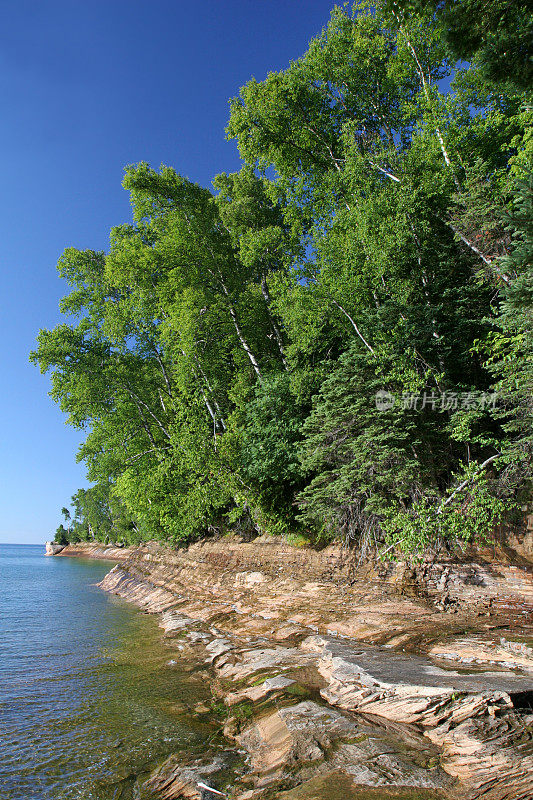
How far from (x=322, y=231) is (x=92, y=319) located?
46.2 ft

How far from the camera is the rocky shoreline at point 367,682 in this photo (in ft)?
13.2

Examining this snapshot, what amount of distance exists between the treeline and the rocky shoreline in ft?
4.37

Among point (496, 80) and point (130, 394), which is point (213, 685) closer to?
point (496, 80)

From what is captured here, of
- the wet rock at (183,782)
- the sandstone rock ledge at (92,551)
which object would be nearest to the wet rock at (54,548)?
the sandstone rock ledge at (92,551)

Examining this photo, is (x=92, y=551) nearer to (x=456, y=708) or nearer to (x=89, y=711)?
(x=89, y=711)

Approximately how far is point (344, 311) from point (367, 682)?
28.4 ft

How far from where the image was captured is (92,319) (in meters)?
22.3

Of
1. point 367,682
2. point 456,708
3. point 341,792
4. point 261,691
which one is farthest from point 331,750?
point 261,691

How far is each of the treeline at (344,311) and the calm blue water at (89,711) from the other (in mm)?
5352

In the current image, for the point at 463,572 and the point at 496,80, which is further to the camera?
the point at 463,572

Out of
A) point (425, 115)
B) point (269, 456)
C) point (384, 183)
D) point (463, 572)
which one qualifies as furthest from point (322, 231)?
point (463, 572)

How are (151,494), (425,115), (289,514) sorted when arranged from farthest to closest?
(151,494) → (289,514) → (425,115)

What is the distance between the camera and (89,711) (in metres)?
7.14

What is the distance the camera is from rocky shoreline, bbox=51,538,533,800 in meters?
4.02
